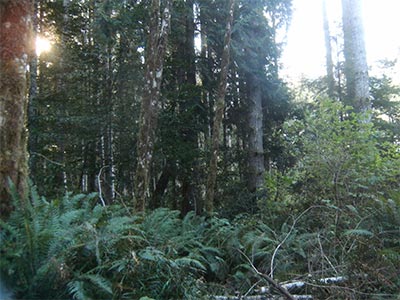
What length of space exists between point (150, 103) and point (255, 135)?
6510mm

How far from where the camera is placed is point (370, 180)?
23.9ft

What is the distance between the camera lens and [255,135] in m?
13.0

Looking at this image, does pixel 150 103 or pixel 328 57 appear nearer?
pixel 150 103

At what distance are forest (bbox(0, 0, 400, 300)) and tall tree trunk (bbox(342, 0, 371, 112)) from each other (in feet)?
0.13

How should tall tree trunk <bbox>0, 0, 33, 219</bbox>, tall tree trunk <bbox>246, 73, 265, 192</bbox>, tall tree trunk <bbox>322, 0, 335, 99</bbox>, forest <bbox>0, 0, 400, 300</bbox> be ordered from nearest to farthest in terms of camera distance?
forest <bbox>0, 0, 400, 300</bbox>, tall tree trunk <bbox>0, 0, 33, 219</bbox>, tall tree trunk <bbox>246, 73, 265, 192</bbox>, tall tree trunk <bbox>322, 0, 335, 99</bbox>

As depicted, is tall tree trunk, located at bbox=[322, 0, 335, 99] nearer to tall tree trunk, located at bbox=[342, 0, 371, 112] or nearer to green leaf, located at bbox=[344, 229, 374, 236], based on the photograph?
tall tree trunk, located at bbox=[342, 0, 371, 112]

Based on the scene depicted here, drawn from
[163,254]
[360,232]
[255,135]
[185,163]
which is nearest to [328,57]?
[255,135]

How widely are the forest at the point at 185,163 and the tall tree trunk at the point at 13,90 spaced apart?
0.02 meters

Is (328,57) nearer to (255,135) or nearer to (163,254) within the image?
(255,135)

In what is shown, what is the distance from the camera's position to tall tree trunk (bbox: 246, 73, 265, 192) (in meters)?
12.6

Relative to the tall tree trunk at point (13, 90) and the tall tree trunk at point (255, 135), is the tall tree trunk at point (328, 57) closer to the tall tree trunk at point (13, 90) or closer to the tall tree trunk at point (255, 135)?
the tall tree trunk at point (255, 135)

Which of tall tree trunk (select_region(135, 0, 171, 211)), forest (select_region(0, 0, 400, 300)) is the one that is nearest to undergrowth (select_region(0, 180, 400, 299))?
forest (select_region(0, 0, 400, 300))

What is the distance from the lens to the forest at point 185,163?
13.2 feet

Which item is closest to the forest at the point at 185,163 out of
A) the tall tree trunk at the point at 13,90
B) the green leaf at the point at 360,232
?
the tall tree trunk at the point at 13,90
